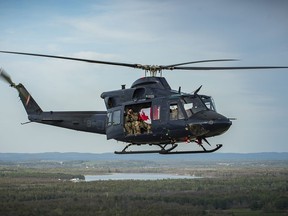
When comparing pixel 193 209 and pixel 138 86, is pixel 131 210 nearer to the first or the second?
pixel 193 209

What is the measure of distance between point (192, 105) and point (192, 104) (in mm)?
40

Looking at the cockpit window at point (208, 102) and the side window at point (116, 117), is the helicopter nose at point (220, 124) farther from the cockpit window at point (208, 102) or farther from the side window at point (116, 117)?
the side window at point (116, 117)

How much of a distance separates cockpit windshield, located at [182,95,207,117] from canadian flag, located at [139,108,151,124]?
5.10 ft

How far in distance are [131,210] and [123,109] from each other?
137m

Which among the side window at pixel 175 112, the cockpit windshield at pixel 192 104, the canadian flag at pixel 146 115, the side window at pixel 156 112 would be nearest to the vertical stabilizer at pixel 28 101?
the canadian flag at pixel 146 115

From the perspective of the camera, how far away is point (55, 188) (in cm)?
19812

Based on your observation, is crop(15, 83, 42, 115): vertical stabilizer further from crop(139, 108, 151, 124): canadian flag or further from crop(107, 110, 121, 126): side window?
crop(139, 108, 151, 124): canadian flag

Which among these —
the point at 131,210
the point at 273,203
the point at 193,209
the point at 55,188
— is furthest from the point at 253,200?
the point at 55,188

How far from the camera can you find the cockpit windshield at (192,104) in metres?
20.6

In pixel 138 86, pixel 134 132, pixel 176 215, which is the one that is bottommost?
pixel 176 215

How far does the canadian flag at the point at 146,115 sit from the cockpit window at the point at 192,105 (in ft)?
5.10

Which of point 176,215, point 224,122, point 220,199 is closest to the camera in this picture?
point 224,122

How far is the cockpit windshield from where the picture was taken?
20.6 m

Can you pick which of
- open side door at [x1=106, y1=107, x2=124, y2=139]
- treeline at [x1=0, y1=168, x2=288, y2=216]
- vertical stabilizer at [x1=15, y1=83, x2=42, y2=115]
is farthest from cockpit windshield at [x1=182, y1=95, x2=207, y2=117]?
treeline at [x1=0, y1=168, x2=288, y2=216]
